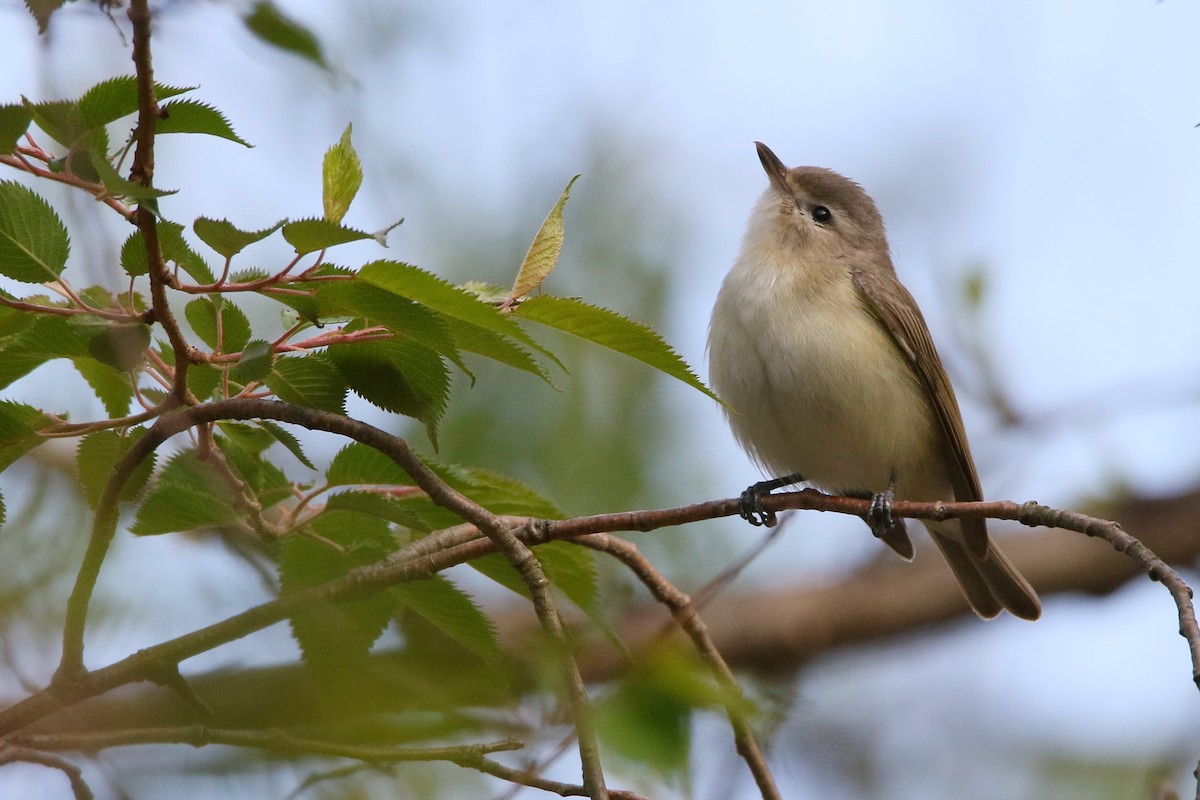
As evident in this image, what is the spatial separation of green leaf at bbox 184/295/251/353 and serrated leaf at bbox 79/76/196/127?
405 mm

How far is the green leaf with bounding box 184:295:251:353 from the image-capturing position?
2244 millimetres

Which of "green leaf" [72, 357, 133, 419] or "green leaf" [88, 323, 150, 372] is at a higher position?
"green leaf" [72, 357, 133, 419]

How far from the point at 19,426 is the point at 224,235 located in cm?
67

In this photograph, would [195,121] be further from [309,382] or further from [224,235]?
[309,382]

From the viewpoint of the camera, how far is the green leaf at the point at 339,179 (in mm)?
2121

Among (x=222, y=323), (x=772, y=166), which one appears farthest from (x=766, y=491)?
(x=222, y=323)

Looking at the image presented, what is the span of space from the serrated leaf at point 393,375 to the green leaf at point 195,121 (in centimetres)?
48

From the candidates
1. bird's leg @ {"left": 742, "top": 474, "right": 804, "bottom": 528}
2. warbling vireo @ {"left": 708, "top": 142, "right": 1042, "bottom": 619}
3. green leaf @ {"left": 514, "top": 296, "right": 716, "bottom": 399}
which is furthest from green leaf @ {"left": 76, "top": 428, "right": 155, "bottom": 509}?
warbling vireo @ {"left": 708, "top": 142, "right": 1042, "bottom": 619}

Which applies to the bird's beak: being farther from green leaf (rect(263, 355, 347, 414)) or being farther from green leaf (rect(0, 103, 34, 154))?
green leaf (rect(0, 103, 34, 154))

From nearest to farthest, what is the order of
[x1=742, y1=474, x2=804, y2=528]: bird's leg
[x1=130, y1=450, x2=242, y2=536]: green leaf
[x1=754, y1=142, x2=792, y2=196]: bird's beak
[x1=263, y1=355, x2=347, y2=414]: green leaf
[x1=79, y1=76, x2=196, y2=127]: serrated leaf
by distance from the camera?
1. [x1=79, y1=76, x2=196, y2=127]: serrated leaf
2. [x1=263, y1=355, x2=347, y2=414]: green leaf
3. [x1=130, y1=450, x2=242, y2=536]: green leaf
4. [x1=742, y1=474, x2=804, y2=528]: bird's leg
5. [x1=754, y1=142, x2=792, y2=196]: bird's beak

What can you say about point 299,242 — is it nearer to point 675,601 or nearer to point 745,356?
point 675,601

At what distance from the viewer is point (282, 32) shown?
1.90 meters

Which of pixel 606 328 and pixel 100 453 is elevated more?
pixel 606 328

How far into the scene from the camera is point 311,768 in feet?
5.80
